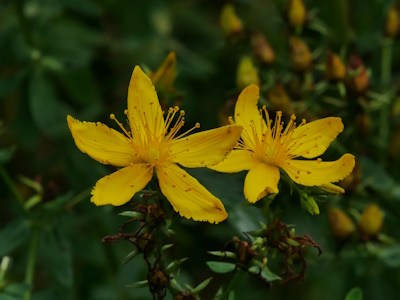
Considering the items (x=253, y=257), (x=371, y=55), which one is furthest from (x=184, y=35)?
(x=253, y=257)

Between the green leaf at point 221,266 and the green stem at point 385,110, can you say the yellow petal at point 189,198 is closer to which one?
the green leaf at point 221,266

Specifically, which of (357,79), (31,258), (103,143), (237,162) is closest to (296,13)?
(357,79)

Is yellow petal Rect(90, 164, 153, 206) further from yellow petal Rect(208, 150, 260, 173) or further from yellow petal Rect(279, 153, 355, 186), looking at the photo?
yellow petal Rect(279, 153, 355, 186)

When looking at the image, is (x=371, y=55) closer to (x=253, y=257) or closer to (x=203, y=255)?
(x=203, y=255)

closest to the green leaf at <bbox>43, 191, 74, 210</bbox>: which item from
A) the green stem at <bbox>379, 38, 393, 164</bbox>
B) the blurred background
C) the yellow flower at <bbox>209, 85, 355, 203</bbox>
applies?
the blurred background

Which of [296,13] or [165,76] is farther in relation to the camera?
[296,13]

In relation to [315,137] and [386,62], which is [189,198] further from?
[386,62]

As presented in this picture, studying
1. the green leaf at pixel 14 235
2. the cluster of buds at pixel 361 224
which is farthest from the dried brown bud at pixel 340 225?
the green leaf at pixel 14 235
